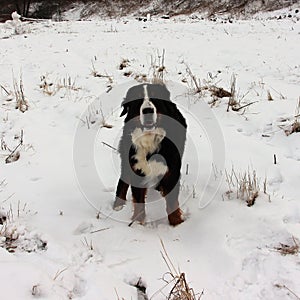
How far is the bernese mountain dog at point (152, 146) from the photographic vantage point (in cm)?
260

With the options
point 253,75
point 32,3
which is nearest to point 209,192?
point 253,75

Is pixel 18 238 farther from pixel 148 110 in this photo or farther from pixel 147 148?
pixel 148 110

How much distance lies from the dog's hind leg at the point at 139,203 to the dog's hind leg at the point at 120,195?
7.0 inches

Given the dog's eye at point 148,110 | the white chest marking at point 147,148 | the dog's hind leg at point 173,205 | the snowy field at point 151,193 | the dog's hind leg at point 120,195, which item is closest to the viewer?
the snowy field at point 151,193

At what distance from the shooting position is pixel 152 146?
2.69 m

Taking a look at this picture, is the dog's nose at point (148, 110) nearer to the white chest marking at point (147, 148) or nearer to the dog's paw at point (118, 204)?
the white chest marking at point (147, 148)

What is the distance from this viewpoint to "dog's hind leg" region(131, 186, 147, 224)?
2961 mm

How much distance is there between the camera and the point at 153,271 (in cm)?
242

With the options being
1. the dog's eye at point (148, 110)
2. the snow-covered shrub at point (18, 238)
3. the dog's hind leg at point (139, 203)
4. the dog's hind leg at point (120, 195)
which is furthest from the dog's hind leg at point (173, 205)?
the snow-covered shrub at point (18, 238)

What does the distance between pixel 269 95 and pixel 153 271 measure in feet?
12.4

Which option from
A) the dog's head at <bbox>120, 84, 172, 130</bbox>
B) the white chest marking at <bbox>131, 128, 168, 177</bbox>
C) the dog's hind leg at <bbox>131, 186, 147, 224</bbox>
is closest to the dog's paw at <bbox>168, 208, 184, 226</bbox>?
the dog's hind leg at <bbox>131, 186, 147, 224</bbox>

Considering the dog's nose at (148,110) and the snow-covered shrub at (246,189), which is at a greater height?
the dog's nose at (148,110)

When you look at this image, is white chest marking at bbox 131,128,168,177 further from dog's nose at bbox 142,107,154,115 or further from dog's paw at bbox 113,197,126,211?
dog's paw at bbox 113,197,126,211

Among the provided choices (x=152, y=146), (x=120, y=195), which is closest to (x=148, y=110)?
(x=152, y=146)
